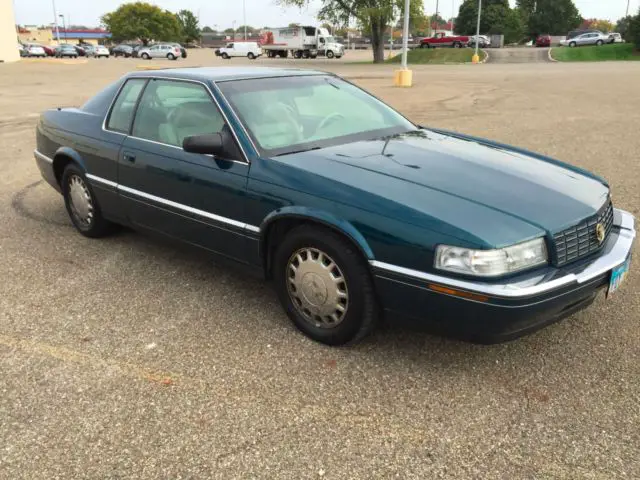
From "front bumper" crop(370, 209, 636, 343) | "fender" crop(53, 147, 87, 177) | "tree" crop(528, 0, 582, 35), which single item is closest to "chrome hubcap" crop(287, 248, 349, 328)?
"front bumper" crop(370, 209, 636, 343)

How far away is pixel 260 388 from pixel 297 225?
906 mm

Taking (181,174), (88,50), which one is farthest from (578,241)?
(88,50)

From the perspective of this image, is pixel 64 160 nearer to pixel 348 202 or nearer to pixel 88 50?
pixel 348 202

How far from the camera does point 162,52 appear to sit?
180ft

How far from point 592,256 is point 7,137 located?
1048 cm

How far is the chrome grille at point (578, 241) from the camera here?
9.30 ft

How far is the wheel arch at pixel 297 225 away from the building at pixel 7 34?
52360mm

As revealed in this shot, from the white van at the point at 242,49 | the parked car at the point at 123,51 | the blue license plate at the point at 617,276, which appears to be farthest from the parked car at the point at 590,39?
the blue license plate at the point at 617,276

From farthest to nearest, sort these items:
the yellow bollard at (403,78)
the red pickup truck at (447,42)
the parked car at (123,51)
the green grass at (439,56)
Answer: the parked car at (123,51) → the red pickup truck at (447,42) → the green grass at (439,56) → the yellow bollard at (403,78)

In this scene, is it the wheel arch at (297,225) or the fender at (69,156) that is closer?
the wheel arch at (297,225)

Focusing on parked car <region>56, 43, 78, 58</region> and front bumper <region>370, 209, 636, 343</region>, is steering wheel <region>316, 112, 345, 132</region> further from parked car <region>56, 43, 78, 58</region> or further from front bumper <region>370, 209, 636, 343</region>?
parked car <region>56, 43, 78, 58</region>

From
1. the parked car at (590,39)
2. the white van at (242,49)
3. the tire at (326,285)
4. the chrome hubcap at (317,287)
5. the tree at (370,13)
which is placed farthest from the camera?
the white van at (242,49)

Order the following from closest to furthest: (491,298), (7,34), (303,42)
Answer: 1. (491,298)
2. (7,34)
3. (303,42)

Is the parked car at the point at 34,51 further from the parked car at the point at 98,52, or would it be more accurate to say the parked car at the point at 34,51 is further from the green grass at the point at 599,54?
the green grass at the point at 599,54
